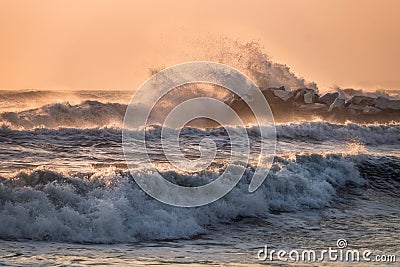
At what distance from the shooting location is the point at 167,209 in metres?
12.9

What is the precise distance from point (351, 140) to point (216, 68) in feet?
41.7

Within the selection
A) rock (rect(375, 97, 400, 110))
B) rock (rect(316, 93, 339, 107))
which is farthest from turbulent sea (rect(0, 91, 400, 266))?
rock (rect(375, 97, 400, 110))

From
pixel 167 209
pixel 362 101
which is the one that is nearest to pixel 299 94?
pixel 362 101

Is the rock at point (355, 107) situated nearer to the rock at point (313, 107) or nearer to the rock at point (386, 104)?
the rock at point (386, 104)

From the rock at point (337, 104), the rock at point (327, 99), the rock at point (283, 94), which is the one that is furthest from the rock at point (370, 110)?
the rock at point (283, 94)

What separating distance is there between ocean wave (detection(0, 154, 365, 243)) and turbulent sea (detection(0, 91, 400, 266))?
23mm

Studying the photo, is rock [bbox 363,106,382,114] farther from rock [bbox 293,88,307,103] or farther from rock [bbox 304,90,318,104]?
rock [bbox 293,88,307,103]

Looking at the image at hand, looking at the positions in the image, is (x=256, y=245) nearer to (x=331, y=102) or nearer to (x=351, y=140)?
(x=351, y=140)

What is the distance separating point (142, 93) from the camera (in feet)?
128

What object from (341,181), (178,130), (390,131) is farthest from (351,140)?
(341,181)
